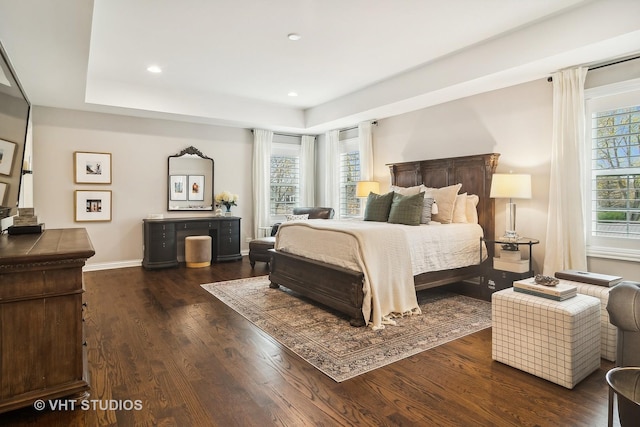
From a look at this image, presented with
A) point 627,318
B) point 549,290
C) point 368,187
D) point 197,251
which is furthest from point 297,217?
point 627,318

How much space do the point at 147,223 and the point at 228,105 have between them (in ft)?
7.61

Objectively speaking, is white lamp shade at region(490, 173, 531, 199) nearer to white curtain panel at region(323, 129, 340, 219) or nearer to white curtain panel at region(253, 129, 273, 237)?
white curtain panel at region(323, 129, 340, 219)

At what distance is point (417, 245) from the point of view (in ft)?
11.9

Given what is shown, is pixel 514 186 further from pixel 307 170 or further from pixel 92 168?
pixel 92 168

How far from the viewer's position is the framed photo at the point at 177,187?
624cm

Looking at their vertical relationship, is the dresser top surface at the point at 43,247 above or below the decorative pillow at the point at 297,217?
below

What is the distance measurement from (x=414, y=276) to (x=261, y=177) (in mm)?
4202

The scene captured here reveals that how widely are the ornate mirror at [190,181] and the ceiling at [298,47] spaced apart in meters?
0.90

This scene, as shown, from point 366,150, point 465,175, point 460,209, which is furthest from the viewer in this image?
point 366,150

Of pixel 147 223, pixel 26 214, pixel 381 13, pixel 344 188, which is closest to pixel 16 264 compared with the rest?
pixel 26 214

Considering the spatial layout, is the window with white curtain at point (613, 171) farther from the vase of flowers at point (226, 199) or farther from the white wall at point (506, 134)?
the vase of flowers at point (226, 199)

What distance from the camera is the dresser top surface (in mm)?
1797

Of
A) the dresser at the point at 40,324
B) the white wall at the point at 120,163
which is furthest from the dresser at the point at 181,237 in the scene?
the dresser at the point at 40,324

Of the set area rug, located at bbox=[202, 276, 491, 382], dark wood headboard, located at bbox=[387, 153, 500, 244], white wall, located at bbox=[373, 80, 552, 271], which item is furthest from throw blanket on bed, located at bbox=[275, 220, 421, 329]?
white wall, located at bbox=[373, 80, 552, 271]
